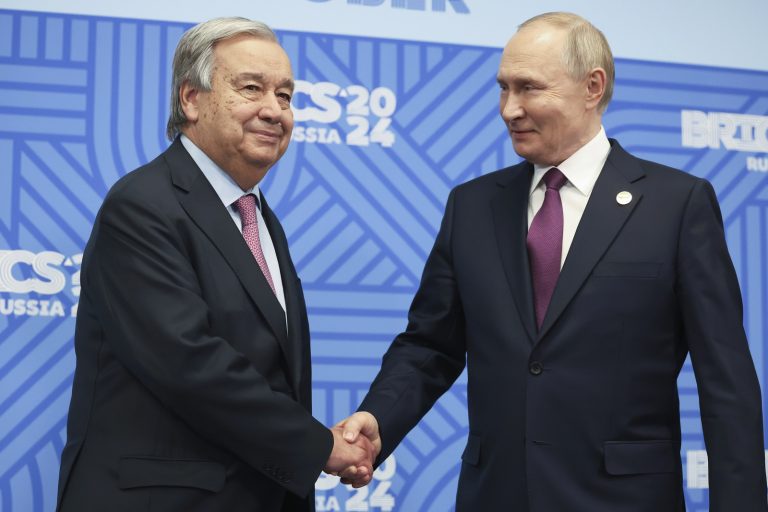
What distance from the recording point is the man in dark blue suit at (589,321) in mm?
2047

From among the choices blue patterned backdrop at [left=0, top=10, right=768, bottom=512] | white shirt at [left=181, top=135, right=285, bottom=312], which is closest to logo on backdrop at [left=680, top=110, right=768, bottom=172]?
blue patterned backdrop at [left=0, top=10, right=768, bottom=512]

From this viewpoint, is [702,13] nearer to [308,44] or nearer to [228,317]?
[308,44]

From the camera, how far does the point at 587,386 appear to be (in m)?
2.07

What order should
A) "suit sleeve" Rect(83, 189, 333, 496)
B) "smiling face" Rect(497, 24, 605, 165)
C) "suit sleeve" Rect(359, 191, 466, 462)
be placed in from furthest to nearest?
"suit sleeve" Rect(359, 191, 466, 462) → "smiling face" Rect(497, 24, 605, 165) → "suit sleeve" Rect(83, 189, 333, 496)

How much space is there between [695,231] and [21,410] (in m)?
1.99

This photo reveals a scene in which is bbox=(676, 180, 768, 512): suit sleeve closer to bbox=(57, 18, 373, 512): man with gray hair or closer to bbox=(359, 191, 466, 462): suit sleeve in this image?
bbox=(359, 191, 466, 462): suit sleeve

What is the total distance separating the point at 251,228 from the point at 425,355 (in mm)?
585

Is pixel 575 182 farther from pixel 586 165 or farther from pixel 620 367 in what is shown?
pixel 620 367

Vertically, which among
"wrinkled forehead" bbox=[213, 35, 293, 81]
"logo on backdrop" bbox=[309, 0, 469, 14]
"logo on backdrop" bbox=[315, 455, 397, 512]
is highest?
"logo on backdrop" bbox=[309, 0, 469, 14]

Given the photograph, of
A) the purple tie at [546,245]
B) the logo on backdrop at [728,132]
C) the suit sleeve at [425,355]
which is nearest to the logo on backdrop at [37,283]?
the suit sleeve at [425,355]

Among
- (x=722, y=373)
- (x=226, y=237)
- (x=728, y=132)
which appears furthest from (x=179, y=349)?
(x=728, y=132)

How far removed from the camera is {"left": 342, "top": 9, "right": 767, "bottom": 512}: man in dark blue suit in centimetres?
205

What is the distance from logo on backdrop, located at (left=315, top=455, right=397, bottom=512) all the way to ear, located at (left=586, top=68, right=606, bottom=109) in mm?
1364

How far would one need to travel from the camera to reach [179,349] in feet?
6.26
